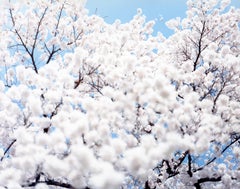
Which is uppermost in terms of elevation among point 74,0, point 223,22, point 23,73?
point 74,0

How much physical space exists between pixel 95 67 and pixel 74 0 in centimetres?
395

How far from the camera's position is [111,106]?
5.74 m

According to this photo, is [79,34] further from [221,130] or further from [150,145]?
[150,145]

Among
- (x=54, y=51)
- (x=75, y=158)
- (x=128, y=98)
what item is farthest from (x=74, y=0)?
(x=75, y=158)

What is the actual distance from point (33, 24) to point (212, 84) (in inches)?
226

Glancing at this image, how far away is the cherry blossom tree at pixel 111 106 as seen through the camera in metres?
5.14

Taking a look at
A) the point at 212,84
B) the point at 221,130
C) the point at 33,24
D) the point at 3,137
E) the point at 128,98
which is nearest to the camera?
the point at 128,98

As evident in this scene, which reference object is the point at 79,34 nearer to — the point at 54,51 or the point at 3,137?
the point at 54,51

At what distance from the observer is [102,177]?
13.5 ft

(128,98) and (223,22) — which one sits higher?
(223,22)

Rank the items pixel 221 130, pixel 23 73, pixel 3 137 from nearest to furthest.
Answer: pixel 221 130 < pixel 23 73 < pixel 3 137

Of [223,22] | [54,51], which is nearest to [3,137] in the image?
[54,51]

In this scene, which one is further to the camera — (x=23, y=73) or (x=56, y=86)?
(x=23, y=73)

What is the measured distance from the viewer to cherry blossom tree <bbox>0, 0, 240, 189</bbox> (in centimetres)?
514
